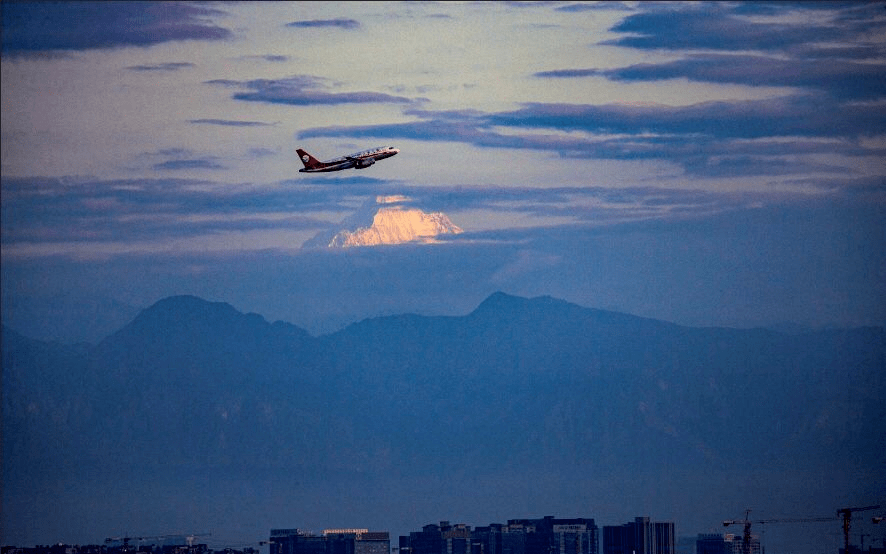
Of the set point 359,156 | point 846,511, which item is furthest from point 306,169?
point 846,511

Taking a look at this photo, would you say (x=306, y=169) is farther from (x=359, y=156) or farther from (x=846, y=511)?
(x=846, y=511)

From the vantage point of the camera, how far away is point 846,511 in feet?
652

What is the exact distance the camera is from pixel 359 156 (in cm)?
14675

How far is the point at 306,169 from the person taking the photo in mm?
150000

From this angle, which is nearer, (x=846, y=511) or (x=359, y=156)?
(x=359, y=156)

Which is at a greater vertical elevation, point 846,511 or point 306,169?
point 306,169

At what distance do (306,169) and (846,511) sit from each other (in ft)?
275

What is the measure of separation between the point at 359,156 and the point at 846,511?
8309cm

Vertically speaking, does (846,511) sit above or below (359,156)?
below

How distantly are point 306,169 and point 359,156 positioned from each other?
5818 millimetres

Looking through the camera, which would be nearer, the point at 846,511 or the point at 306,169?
the point at 306,169
